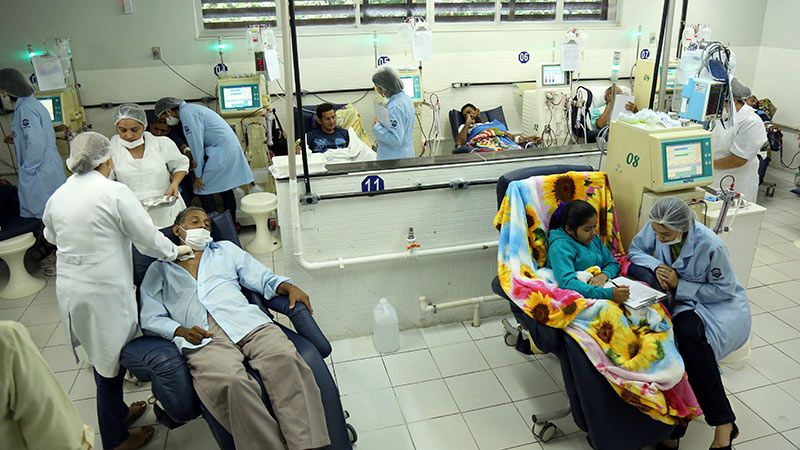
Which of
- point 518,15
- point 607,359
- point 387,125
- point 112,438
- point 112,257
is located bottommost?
point 112,438

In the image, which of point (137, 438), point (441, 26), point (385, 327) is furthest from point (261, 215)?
point (441, 26)

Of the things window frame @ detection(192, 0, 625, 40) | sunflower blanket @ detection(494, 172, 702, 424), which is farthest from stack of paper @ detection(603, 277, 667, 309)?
window frame @ detection(192, 0, 625, 40)

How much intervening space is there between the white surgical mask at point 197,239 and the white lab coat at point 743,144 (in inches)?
130

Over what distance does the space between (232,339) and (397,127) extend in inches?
81.4

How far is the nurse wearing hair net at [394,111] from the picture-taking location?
3.95 meters

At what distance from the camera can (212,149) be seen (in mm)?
4352

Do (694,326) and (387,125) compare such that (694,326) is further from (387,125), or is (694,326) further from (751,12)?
(751,12)

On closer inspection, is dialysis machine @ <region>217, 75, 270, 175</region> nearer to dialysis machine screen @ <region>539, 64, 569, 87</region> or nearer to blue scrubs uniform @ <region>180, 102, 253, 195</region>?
blue scrubs uniform @ <region>180, 102, 253, 195</region>

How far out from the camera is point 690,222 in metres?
2.51

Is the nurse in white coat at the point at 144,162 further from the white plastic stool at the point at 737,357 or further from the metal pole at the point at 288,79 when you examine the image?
the white plastic stool at the point at 737,357

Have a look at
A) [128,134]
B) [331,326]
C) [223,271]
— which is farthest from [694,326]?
[128,134]

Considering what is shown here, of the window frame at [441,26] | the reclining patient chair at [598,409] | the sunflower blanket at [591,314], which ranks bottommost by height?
the reclining patient chair at [598,409]

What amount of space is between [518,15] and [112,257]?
5454mm

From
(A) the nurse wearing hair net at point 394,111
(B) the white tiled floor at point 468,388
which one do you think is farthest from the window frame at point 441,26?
(B) the white tiled floor at point 468,388
